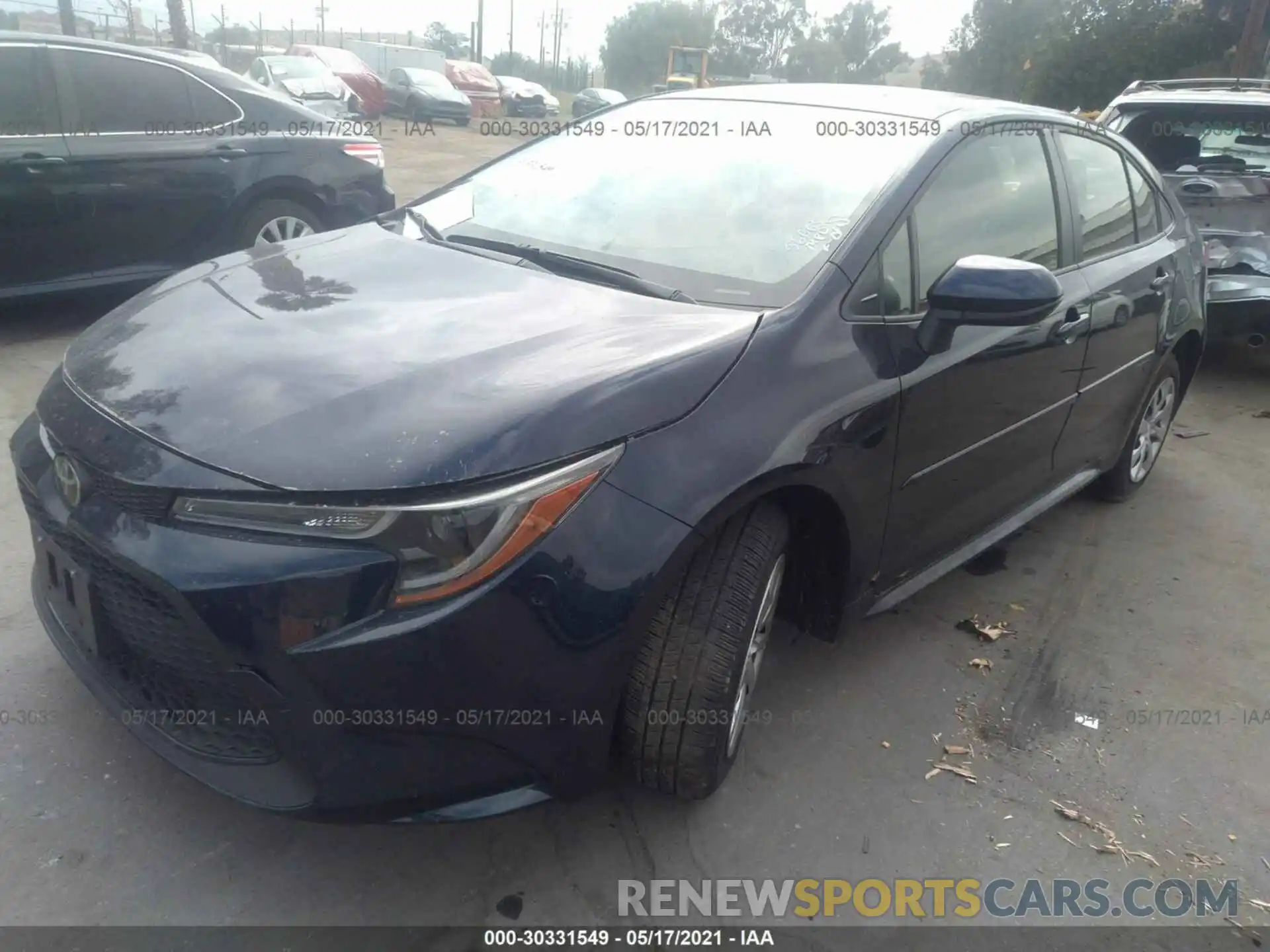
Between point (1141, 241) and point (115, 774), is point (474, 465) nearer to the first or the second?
point (115, 774)

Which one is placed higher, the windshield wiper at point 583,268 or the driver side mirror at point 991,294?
the driver side mirror at point 991,294

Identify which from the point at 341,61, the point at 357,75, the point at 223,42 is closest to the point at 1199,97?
the point at 357,75

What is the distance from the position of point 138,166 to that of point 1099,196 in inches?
185

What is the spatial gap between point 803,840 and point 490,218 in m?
1.95

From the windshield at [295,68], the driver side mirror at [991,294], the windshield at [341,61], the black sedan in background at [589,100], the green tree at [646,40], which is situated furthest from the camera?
the green tree at [646,40]

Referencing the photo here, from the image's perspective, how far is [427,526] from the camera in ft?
5.79

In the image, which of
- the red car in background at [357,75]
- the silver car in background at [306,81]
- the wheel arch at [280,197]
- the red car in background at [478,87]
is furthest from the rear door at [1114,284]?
the red car in background at [478,87]

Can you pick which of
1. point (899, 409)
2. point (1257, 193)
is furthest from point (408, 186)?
point (899, 409)

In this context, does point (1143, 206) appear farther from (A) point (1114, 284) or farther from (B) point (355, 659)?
(B) point (355, 659)

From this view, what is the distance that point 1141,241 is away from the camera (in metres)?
3.85

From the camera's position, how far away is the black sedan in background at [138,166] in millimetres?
5141

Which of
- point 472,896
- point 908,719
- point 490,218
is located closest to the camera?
point 472,896

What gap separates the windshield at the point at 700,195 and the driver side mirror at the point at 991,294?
0.97ft

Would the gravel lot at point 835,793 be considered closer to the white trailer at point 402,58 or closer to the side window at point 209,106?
the side window at point 209,106
